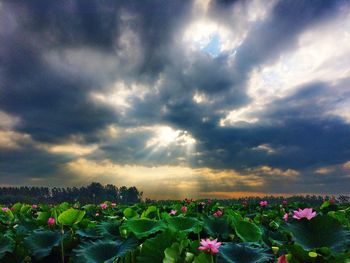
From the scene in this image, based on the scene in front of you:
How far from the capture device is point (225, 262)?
2.94 m

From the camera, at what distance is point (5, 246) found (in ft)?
12.1

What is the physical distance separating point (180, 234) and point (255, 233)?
877mm

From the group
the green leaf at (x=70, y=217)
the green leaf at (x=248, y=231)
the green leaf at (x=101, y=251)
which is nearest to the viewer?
the green leaf at (x=101, y=251)

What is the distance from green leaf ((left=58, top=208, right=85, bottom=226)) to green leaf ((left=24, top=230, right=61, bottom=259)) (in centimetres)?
35

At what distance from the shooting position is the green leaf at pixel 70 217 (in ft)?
14.6

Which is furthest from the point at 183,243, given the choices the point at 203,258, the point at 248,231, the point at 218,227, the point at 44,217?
the point at 44,217

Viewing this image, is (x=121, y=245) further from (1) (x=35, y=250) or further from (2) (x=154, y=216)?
(2) (x=154, y=216)

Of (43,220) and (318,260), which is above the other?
(43,220)

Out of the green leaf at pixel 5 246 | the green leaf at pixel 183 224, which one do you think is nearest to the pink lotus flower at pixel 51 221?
the green leaf at pixel 5 246

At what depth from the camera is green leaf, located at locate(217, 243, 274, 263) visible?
9.70 feet

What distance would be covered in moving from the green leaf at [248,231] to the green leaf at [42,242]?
2.00 meters

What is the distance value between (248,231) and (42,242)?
2.31m

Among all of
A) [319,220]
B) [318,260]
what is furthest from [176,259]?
[319,220]

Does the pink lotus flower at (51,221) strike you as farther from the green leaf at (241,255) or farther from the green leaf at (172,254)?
the green leaf at (241,255)
